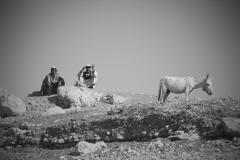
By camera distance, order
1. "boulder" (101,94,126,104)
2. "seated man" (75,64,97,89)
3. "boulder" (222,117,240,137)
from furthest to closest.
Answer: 1. "seated man" (75,64,97,89)
2. "boulder" (101,94,126,104)
3. "boulder" (222,117,240,137)

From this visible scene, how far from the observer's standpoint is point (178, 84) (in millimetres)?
11703

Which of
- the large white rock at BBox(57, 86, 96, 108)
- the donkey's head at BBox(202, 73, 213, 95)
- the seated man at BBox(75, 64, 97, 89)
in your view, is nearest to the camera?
the large white rock at BBox(57, 86, 96, 108)

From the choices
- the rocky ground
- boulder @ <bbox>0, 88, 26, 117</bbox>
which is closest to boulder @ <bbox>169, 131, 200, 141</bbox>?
the rocky ground

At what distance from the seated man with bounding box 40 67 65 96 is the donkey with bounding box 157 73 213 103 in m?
5.61

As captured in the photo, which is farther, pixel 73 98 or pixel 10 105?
pixel 73 98

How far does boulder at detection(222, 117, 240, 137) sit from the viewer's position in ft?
19.5

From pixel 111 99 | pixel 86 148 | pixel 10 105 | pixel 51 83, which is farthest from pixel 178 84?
pixel 10 105

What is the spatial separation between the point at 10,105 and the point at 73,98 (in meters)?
2.67

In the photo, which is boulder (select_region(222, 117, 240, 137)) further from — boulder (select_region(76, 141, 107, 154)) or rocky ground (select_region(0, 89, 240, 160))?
boulder (select_region(76, 141, 107, 154))

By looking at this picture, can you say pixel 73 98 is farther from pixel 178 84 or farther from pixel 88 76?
pixel 178 84

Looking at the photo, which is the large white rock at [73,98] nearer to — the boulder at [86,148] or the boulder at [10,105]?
the boulder at [10,105]

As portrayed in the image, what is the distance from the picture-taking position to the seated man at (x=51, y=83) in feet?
45.1

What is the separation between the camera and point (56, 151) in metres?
7.52

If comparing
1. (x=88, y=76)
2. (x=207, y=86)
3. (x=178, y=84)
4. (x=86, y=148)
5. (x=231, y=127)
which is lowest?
(x=86, y=148)
